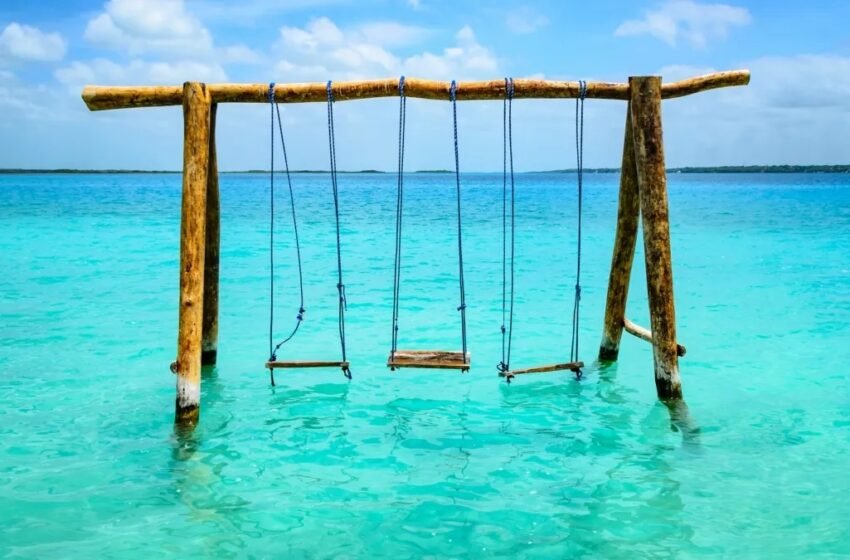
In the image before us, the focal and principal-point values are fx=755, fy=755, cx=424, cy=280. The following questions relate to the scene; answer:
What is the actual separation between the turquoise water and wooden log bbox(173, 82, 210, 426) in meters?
0.93

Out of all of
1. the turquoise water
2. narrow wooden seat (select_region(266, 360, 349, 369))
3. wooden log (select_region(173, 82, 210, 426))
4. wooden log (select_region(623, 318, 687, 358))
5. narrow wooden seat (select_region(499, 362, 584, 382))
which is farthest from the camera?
wooden log (select_region(623, 318, 687, 358))

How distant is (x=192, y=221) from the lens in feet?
23.2

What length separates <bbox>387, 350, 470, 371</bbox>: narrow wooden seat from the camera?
718cm

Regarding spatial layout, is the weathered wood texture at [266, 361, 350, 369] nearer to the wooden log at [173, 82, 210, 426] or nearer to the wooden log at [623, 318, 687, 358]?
the wooden log at [173, 82, 210, 426]

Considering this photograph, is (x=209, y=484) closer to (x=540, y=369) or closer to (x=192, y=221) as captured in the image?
(x=192, y=221)

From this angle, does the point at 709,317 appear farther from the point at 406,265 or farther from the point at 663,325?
the point at 406,265

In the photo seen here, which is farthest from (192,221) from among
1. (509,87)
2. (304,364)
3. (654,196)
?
(654,196)

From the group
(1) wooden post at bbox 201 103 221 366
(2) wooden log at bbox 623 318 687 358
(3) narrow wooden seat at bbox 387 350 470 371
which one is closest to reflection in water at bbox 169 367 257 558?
(1) wooden post at bbox 201 103 221 366

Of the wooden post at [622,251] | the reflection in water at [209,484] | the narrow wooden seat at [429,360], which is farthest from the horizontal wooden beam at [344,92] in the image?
the reflection in water at [209,484]

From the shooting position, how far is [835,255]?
24.2m

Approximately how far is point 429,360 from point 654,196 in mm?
2761

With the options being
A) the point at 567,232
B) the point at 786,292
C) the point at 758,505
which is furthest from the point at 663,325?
the point at 567,232

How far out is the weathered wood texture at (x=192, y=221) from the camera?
707 centimetres

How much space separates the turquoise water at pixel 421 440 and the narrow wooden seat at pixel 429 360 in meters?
0.77
